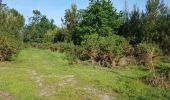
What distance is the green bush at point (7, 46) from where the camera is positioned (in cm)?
3177

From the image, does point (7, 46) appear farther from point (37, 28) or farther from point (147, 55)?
point (37, 28)

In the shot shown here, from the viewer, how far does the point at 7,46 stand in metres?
31.7

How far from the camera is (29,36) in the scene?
274 ft

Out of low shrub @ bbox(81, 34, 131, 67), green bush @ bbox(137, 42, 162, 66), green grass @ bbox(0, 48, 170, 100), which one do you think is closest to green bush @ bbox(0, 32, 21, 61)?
low shrub @ bbox(81, 34, 131, 67)

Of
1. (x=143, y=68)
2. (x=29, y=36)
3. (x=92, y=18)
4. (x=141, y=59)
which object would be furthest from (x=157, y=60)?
(x=29, y=36)

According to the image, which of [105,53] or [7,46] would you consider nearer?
[105,53]

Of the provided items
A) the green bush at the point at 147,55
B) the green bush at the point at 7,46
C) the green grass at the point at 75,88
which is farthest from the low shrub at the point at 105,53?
the green grass at the point at 75,88

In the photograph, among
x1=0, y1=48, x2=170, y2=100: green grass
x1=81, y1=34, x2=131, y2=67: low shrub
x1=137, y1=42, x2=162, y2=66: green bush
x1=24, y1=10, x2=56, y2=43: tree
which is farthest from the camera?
x1=24, y1=10, x2=56, y2=43: tree

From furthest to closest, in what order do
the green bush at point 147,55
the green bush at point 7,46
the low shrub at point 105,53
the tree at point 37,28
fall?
the tree at point 37,28 → the green bush at point 7,46 → the green bush at point 147,55 → the low shrub at point 105,53

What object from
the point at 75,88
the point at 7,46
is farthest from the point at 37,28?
the point at 75,88

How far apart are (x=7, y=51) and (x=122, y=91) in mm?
18253

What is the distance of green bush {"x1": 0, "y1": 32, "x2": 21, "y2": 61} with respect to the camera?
31.8 m

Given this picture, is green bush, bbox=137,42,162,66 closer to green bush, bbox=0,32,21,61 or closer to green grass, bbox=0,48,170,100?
green grass, bbox=0,48,170,100

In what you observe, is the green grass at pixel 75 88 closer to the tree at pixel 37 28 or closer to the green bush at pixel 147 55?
the green bush at pixel 147 55
